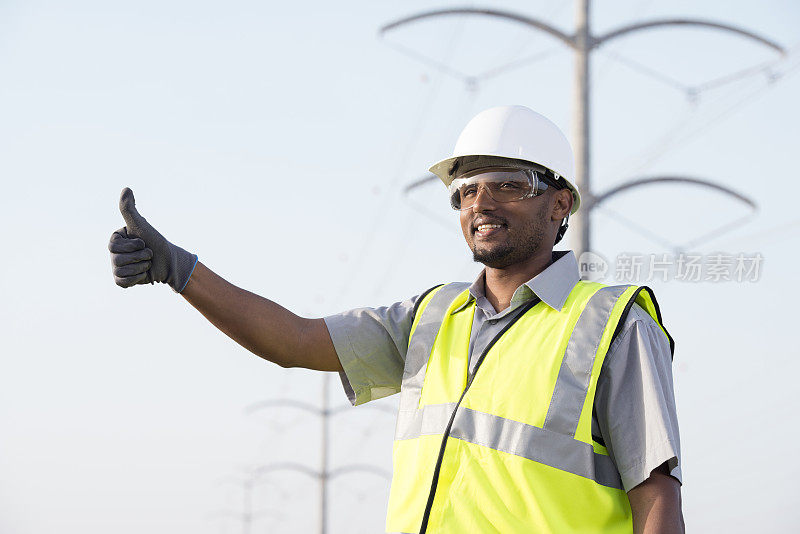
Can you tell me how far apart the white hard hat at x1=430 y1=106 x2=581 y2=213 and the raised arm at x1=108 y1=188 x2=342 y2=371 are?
897 mm

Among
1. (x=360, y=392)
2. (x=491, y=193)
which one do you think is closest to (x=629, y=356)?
(x=491, y=193)

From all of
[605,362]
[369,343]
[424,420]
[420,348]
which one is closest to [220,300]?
[369,343]

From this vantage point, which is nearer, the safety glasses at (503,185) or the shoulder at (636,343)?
the shoulder at (636,343)

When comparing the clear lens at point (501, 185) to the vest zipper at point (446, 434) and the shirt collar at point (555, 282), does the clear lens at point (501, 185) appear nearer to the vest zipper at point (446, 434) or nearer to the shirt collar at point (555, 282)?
the shirt collar at point (555, 282)

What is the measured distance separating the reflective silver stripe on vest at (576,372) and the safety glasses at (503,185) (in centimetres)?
62

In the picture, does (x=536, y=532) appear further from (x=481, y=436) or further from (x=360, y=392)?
(x=360, y=392)

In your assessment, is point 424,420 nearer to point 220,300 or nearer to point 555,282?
point 555,282

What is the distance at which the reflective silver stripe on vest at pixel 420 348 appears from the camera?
3910mm

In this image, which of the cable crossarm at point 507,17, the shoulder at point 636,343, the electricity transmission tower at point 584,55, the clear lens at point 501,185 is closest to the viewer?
the shoulder at point 636,343

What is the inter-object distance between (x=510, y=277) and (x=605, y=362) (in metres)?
0.62

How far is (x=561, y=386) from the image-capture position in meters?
3.46

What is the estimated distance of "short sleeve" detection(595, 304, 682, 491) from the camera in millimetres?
3340

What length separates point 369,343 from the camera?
4.13 m

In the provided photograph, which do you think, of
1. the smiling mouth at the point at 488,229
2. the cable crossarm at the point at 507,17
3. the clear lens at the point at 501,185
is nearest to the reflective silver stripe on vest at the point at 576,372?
the smiling mouth at the point at 488,229
